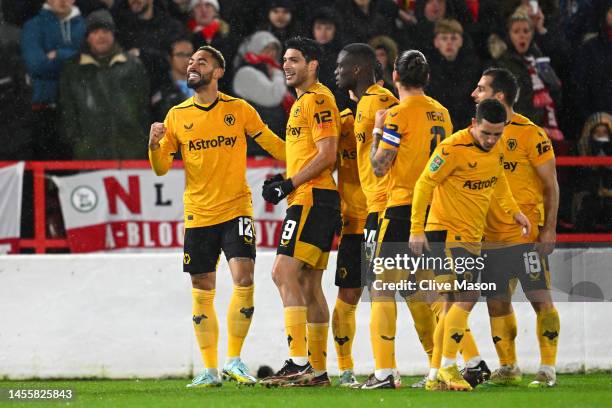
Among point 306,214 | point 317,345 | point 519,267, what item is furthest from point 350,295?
point 519,267

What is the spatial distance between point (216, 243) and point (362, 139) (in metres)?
1.36

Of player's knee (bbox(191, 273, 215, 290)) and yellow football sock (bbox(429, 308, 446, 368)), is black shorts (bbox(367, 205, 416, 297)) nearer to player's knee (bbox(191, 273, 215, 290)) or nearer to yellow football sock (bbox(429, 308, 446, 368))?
yellow football sock (bbox(429, 308, 446, 368))

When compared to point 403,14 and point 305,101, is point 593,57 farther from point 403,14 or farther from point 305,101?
point 305,101

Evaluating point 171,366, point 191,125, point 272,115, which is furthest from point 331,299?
point 272,115

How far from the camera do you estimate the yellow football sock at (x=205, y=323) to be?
29.9 ft

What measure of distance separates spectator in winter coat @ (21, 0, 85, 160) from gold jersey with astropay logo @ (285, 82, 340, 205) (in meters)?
4.52

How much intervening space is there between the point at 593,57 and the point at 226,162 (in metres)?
5.97

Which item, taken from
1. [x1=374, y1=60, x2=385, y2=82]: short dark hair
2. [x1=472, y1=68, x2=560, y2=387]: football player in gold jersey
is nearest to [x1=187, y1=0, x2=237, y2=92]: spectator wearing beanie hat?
[x1=374, y1=60, x2=385, y2=82]: short dark hair

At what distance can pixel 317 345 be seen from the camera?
363 inches

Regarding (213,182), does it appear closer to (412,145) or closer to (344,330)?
Answer: (344,330)

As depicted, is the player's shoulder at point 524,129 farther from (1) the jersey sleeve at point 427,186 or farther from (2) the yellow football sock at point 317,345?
(2) the yellow football sock at point 317,345

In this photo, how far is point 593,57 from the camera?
45.0 ft

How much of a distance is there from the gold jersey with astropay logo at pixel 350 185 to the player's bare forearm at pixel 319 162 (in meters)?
0.36

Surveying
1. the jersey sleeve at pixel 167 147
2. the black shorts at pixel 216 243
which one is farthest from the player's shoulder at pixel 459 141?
the jersey sleeve at pixel 167 147
